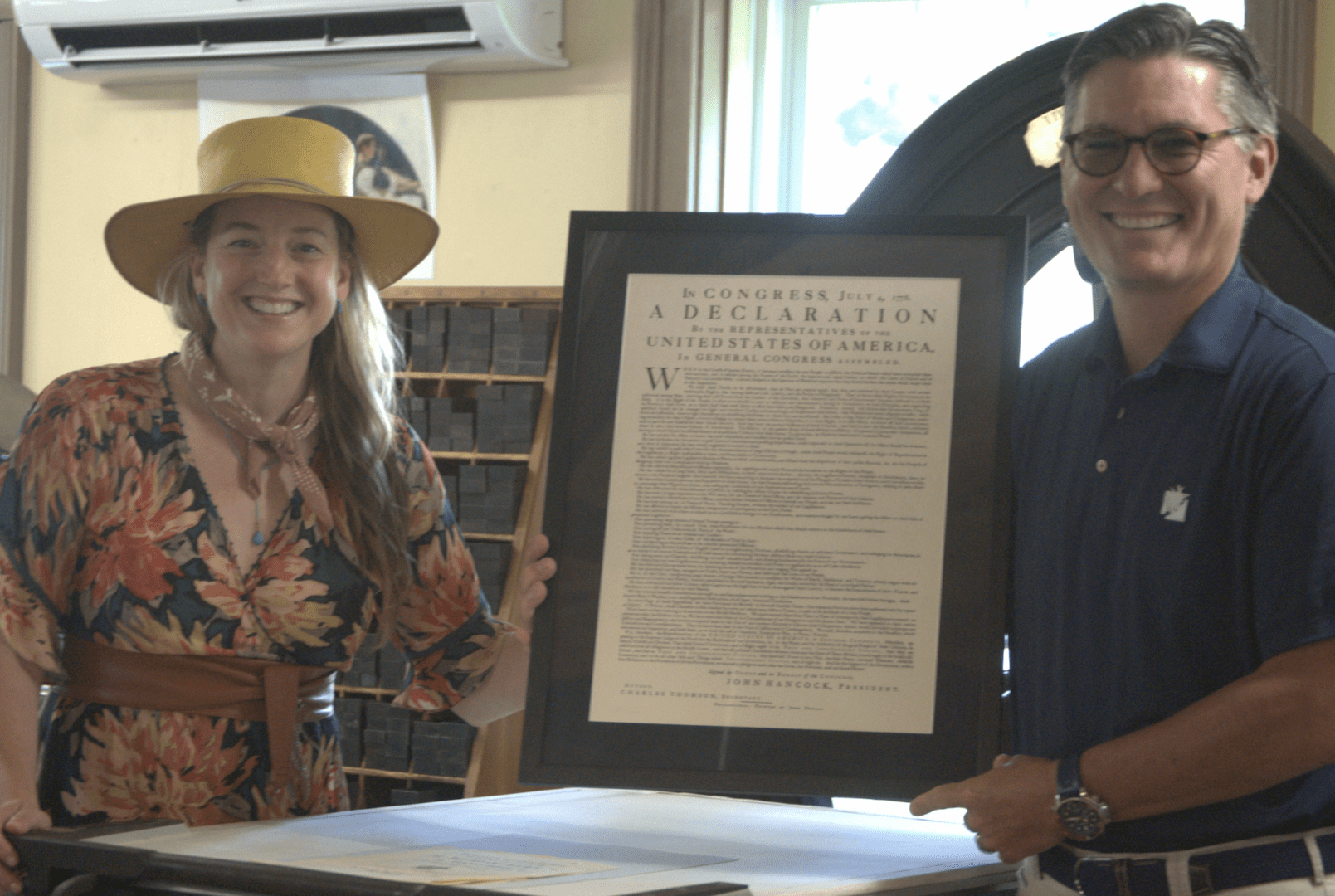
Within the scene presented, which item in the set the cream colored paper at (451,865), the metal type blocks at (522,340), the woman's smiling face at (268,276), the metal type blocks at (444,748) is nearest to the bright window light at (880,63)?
the metal type blocks at (522,340)

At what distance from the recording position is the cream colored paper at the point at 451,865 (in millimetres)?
1328

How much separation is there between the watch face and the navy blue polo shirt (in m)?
0.07

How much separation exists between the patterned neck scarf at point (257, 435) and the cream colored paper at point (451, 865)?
1.95 ft

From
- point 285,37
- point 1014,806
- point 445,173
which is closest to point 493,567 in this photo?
point 445,173

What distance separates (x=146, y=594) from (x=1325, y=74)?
3.31m

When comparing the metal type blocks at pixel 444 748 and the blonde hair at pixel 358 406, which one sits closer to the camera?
the blonde hair at pixel 358 406

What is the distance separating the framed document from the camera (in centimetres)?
156

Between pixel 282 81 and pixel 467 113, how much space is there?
0.76 meters

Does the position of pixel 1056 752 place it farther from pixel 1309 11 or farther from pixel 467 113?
pixel 467 113

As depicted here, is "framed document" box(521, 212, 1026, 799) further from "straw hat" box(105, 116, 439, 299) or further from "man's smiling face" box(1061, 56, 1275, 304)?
"straw hat" box(105, 116, 439, 299)

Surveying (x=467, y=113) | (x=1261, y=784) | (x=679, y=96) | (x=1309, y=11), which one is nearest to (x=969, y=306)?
(x=1261, y=784)

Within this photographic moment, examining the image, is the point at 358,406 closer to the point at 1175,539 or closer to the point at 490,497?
the point at 1175,539

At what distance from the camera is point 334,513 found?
194 cm

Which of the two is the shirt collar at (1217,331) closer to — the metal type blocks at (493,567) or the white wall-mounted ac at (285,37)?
A: the metal type blocks at (493,567)
